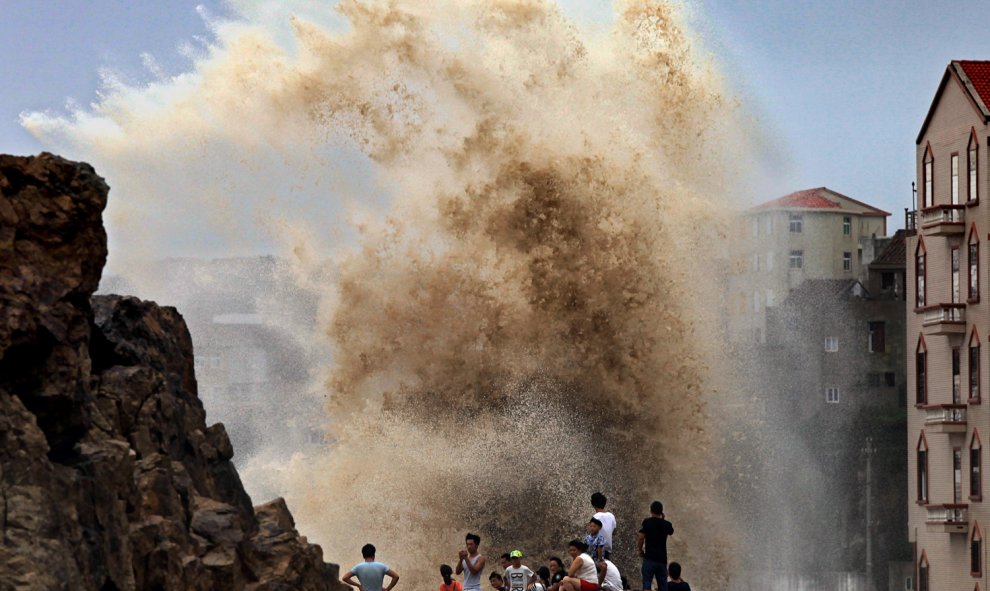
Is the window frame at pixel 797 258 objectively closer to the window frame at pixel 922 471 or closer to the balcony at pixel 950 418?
the window frame at pixel 922 471

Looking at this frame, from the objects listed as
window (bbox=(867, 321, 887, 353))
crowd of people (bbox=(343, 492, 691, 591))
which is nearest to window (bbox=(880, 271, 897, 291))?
window (bbox=(867, 321, 887, 353))

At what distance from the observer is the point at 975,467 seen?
54.3 meters

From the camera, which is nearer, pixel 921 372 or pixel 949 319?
pixel 949 319

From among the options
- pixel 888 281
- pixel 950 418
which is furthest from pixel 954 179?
pixel 888 281

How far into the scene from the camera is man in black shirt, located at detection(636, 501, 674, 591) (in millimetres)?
25906

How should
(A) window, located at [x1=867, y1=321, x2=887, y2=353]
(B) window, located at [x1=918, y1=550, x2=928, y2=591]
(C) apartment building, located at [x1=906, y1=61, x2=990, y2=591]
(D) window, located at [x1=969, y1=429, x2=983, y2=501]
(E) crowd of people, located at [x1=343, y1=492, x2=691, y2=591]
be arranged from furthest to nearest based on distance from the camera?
(A) window, located at [x1=867, y1=321, x2=887, y2=353] < (B) window, located at [x1=918, y1=550, x2=928, y2=591] < (C) apartment building, located at [x1=906, y1=61, x2=990, y2=591] < (D) window, located at [x1=969, y1=429, x2=983, y2=501] < (E) crowd of people, located at [x1=343, y1=492, x2=691, y2=591]

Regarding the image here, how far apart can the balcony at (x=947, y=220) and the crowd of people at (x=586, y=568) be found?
3069cm

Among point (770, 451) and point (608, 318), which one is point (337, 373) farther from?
point (770, 451)

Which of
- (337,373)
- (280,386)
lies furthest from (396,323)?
(280,386)

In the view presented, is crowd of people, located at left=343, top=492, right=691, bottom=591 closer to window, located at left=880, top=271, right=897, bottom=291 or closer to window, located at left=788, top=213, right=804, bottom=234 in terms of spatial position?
window, located at left=880, top=271, right=897, bottom=291

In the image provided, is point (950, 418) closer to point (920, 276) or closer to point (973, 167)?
point (920, 276)

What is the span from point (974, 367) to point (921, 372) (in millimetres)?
4031

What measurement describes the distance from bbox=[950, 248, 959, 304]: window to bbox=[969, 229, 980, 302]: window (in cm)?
84

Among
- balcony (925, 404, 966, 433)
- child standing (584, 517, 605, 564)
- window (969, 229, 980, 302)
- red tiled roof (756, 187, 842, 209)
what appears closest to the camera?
child standing (584, 517, 605, 564)
